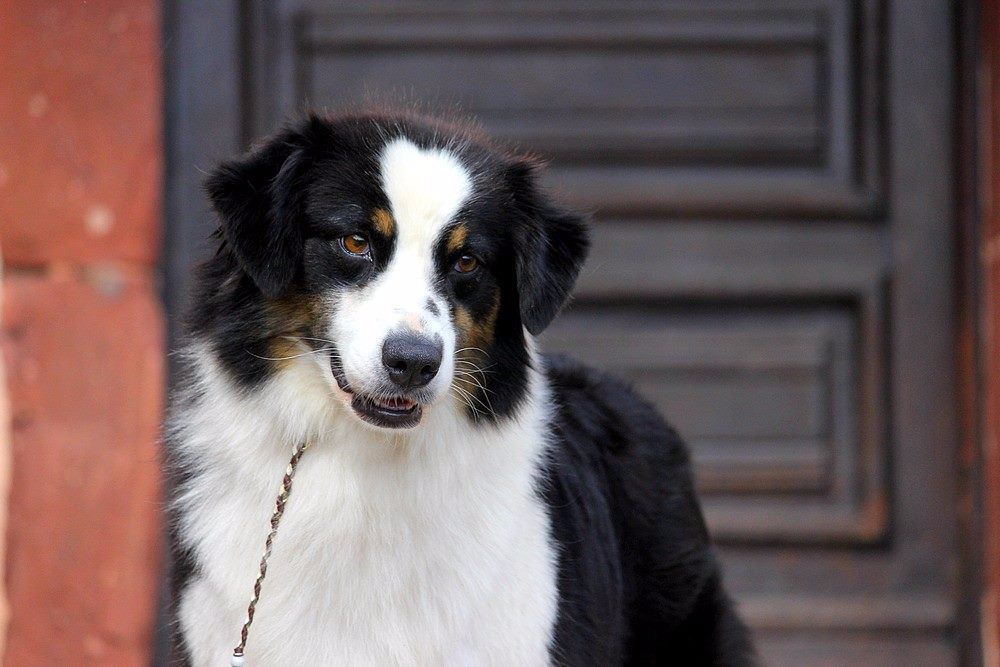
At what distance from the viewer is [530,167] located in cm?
199

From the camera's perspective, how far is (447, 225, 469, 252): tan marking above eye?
1758mm

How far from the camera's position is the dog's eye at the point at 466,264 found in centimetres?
179

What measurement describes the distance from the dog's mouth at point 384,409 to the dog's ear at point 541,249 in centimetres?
28

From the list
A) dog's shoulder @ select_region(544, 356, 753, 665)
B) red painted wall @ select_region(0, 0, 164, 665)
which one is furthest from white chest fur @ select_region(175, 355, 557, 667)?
red painted wall @ select_region(0, 0, 164, 665)

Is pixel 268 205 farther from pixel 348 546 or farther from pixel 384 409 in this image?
pixel 348 546

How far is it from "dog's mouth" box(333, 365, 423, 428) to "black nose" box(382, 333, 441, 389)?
0.07 meters

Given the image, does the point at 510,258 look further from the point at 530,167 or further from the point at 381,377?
the point at 381,377

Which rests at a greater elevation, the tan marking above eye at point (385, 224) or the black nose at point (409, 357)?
the tan marking above eye at point (385, 224)

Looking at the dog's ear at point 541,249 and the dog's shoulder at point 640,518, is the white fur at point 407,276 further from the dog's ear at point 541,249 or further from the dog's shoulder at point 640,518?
the dog's shoulder at point 640,518

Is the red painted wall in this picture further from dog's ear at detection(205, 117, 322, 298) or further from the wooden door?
dog's ear at detection(205, 117, 322, 298)

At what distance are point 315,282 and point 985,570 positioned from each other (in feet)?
7.48

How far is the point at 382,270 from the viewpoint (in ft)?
5.63

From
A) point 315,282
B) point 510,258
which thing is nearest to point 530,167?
point 510,258

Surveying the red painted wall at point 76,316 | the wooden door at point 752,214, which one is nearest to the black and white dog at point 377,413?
the red painted wall at point 76,316
